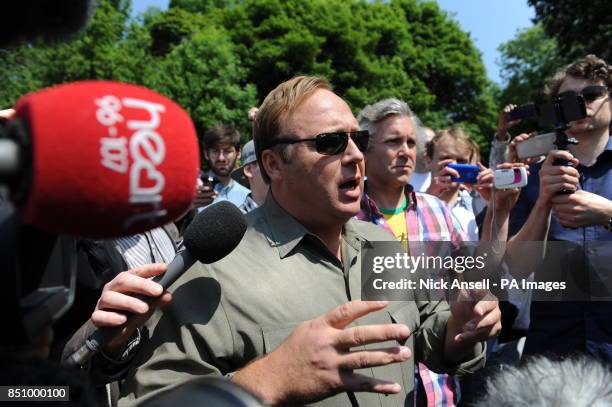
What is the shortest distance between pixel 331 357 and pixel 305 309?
22.1 inches

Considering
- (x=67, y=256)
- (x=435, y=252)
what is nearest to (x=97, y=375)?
(x=67, y=256)

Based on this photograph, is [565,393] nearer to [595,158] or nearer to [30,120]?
[30,120]

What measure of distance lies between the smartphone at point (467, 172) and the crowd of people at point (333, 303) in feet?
2.78

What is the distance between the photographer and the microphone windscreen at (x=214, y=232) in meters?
1.86

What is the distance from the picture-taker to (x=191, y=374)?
6.34 feet

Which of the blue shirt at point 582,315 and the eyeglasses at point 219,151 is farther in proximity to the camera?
the eyeglasses at point 219,151

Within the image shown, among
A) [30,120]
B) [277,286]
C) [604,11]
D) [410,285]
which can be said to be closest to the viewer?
[30,120]

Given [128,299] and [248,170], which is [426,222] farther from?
[128,299]

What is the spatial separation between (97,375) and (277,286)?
650 millimetres

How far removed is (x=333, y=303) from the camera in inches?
88.7

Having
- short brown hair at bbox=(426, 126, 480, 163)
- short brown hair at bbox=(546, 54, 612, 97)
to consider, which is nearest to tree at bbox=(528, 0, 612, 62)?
short brown hair at bbox=(426, 126, 480, 163)

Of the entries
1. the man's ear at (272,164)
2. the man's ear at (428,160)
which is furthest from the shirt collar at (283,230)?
the man's ear at (428,160)

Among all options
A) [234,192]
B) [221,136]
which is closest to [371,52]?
[221,136]

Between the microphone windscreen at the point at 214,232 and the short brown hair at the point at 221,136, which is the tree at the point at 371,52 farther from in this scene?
the microphone windscreen at the point at 214,232
